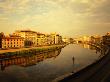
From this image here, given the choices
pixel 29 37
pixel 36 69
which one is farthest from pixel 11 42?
pixel 36 69

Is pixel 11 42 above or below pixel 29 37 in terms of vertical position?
below

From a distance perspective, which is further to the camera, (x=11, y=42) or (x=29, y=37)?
(x=29, y=37)

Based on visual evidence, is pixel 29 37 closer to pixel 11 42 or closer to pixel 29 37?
pixel 29 37

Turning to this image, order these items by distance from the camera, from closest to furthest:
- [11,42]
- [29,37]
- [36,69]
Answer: [36,69], [11,42], [29,37]

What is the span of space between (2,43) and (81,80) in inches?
3117

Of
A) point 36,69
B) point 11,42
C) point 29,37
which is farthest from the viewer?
point 29,37

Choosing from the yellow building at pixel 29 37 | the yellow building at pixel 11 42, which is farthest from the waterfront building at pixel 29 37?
the yellow building at pixel 11 42

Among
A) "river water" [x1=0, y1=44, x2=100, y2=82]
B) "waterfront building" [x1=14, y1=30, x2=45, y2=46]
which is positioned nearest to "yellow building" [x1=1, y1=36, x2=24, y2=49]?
"waterfront building" [x1=14, y1=30, x2=45, y2=46]

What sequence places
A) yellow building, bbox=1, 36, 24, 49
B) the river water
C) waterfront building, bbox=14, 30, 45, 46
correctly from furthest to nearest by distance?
waterfront building, bbox=14, 30, 45, 46 → yellow building, bbox=1, 36, 24, 49 → the river water

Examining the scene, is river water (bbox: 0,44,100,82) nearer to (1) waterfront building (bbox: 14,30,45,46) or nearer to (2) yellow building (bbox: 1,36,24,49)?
(2) yellow building (bbox: 1,36,24,49)

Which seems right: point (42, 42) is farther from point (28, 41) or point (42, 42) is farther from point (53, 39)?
point (53, 39)

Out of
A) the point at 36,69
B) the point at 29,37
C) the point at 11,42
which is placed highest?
the point at 29,37

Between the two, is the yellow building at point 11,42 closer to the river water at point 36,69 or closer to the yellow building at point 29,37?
the yellow building at point 29,37

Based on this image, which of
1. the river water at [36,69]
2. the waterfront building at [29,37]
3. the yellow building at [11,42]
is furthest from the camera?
the waterfront building at [29,37]
